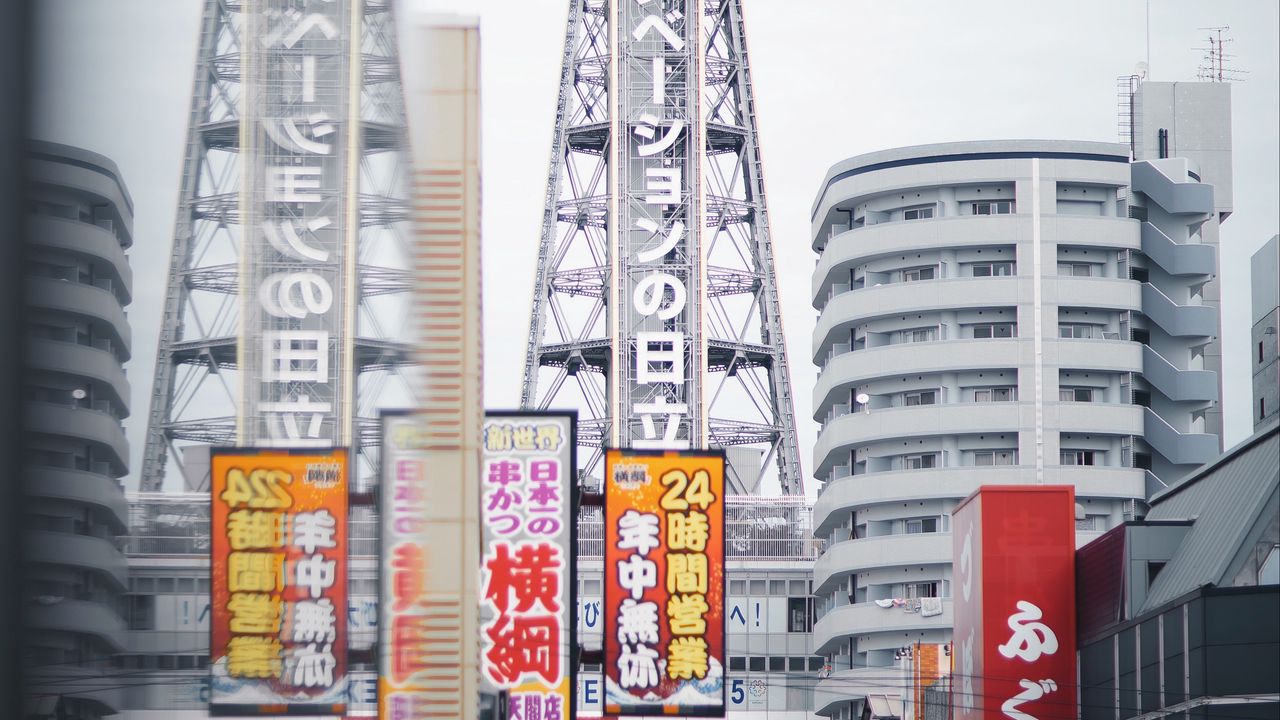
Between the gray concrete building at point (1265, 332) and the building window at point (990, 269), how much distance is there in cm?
2210

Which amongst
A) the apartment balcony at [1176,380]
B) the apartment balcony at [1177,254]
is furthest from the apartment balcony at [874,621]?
the apartment balcony at [1177,254]

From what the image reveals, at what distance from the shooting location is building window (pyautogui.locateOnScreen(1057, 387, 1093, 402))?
211 ft

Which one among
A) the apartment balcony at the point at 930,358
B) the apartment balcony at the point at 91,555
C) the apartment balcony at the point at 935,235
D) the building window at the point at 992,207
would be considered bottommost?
the apartment balcony at the point at 91,555

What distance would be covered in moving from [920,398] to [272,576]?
210 feet

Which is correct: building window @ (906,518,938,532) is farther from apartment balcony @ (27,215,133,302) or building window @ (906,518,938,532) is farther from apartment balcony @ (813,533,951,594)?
apartment balcony @ (27,215,133,302)

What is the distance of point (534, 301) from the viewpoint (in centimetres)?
7700

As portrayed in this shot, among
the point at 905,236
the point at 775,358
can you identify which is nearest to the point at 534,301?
the point at 775,358

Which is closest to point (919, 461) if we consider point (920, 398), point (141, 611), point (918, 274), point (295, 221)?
point (920, 398)

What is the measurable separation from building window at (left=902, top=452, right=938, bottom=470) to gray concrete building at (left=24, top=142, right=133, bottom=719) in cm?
6340

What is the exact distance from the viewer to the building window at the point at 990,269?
A: 64.5 meters

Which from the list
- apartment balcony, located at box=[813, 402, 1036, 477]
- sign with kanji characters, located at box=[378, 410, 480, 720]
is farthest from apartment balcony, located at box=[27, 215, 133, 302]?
apartment balcony, located at box=[813, 402, 1036, 477]

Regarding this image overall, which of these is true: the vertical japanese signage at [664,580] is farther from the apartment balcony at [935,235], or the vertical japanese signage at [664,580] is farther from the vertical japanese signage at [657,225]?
the vertical japanese signage at [657,225]

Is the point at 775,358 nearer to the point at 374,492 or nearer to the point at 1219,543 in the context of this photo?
the point at 1219,543

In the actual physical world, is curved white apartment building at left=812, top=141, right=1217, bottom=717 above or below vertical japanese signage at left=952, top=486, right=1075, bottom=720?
above
